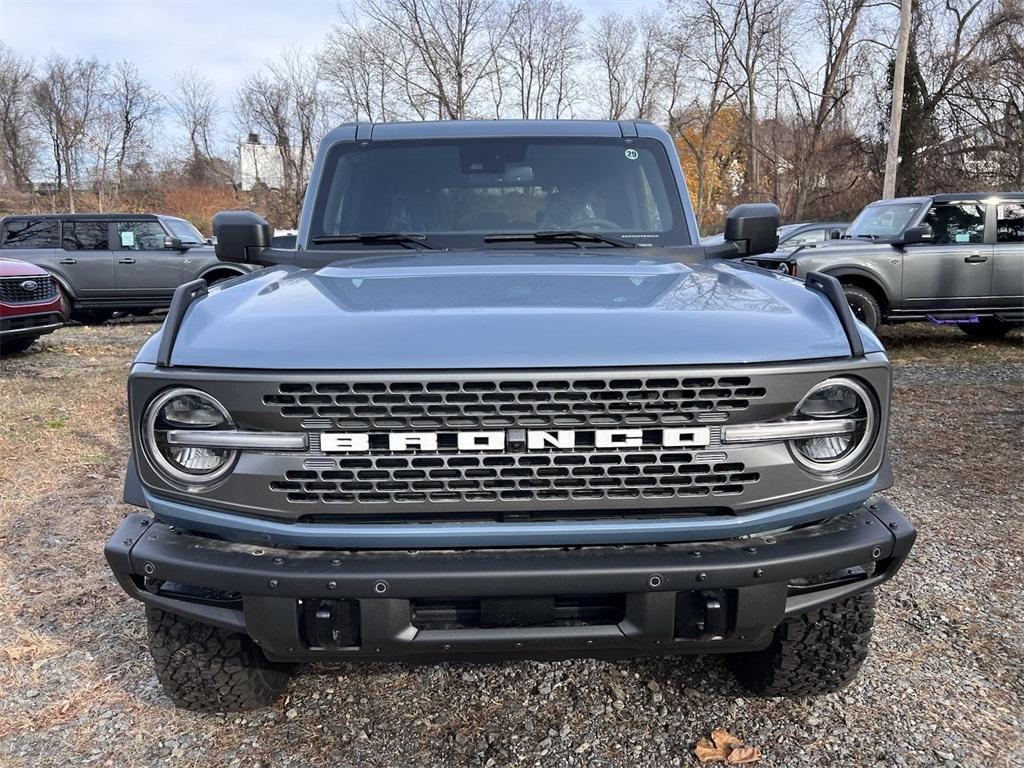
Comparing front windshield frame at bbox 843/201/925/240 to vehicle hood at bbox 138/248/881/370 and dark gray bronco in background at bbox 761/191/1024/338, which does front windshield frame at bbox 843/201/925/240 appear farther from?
vehicle hood at bbox 138/248/881/370

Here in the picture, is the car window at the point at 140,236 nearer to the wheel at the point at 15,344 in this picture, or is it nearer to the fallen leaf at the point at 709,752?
the wheel at the point at 15,344

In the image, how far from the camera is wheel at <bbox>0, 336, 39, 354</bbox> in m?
9.81

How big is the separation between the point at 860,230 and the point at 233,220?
30.8 feet

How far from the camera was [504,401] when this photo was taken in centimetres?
187

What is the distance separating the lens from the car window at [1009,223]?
31.4 ft

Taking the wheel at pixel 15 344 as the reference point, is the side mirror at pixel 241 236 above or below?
above

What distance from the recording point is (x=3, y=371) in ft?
29.5

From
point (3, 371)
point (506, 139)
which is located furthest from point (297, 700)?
point (3, 371)

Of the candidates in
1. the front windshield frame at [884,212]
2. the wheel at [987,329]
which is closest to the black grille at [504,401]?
the front windshield frame at [884,212]

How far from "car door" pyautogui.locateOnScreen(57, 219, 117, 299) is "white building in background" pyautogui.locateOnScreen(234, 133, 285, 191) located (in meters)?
26.9

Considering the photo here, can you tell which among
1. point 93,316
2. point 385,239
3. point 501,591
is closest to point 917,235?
point 385,239

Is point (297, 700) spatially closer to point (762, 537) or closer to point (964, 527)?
point (762, 537)

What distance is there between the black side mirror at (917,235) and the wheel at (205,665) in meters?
9.05

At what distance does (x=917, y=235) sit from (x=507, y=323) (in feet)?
28.9
